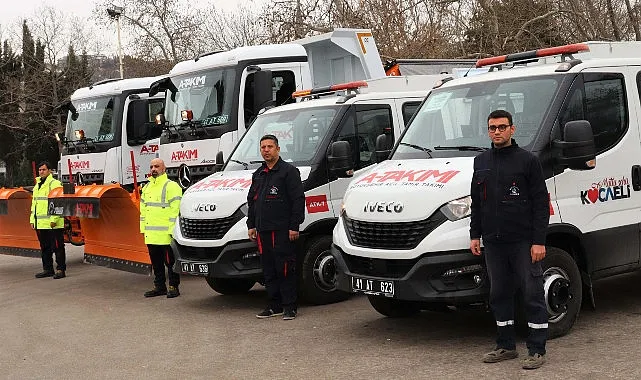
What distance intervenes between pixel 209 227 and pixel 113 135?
5.79 m

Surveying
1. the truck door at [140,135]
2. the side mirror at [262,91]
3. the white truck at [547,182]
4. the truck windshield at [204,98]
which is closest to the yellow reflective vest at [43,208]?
the truck door at [140,135]

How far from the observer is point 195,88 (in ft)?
41.1

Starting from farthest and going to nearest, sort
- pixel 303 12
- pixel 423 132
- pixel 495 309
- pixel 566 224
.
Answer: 1. pixel 303 12
2. pixel 423 132
3. pixel 566 224
4. pixel 495 309

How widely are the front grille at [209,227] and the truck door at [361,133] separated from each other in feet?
3.60

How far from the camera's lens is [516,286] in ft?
20.6

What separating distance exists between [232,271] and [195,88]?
430cm

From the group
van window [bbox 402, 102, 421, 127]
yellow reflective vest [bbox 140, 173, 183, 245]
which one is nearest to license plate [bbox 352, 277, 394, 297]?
van window [bbox 402, 102, 421, 127]

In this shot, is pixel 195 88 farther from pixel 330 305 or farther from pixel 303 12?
pixel 303 12

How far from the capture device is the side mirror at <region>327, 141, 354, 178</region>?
8.91 m

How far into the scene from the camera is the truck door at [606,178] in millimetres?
7062

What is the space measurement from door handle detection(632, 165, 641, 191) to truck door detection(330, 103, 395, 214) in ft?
9.77

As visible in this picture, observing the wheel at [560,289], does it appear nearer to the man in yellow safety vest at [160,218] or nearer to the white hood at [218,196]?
the white hood at [218,196]

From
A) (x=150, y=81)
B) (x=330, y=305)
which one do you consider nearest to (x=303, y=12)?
(x=150, y=81)

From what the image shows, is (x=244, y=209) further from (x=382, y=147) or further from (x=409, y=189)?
(x=409, y=189)
